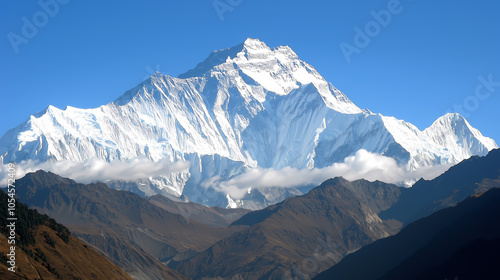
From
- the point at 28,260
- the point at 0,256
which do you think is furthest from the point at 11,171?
the point at 28,260

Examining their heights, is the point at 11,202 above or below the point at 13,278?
above

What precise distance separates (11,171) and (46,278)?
41087mm

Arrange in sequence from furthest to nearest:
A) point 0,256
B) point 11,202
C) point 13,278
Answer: point 11,202
point 0,256
point 13,278

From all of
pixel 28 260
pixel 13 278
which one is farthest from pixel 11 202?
pixel 13 278

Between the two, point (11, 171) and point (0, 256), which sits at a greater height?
point (11, 171)

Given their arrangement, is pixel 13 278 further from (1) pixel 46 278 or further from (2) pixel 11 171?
(1) pixel 46 278

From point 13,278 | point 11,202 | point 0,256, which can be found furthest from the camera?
point 11,202

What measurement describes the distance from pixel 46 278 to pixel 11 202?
71.6ft

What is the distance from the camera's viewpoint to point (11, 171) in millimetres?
170000

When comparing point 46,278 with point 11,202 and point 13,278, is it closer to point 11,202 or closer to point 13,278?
point 11,202

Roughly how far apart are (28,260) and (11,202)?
1625 cm

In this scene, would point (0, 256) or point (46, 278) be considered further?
point (46, 278)

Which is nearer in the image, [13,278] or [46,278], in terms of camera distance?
[13,278]

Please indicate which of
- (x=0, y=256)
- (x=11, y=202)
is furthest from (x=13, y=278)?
(x=11, y=202)
